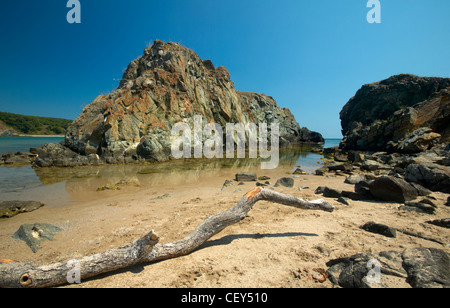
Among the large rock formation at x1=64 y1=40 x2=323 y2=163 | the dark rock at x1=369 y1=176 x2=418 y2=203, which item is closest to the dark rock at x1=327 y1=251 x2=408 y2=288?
the dark rock at x1=369 y1=176 x2=418 y2=203

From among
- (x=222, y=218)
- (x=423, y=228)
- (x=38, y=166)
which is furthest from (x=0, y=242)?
(x=38, y=166)

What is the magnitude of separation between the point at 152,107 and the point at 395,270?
29.4 m

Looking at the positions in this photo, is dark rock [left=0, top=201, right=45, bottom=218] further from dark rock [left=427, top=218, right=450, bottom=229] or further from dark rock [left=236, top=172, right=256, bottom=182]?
dark rock [left=427, top=218, right=450, bottom=229]

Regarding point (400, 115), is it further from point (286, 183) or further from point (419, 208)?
point (419, 208)

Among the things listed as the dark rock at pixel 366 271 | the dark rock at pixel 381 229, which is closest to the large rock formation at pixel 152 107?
the dark rock at pixel 381 229

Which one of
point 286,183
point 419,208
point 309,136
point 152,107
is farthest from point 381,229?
point 309,136

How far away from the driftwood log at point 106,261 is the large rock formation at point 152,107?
20.4 meters

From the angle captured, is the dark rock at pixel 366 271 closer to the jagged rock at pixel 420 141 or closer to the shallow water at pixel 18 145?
the jagged rock at pixel 420 141

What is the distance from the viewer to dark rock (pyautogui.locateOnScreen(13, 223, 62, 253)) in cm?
439

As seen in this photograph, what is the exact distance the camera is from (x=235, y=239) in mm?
4219

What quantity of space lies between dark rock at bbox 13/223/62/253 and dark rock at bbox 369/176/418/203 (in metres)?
10.2

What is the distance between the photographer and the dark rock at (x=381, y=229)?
3949mm

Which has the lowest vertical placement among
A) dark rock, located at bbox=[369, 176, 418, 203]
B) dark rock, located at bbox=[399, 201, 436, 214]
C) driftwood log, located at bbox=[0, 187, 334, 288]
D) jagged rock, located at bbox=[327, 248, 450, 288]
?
driftwood log, located at bbox=[0, 187, 334, 288]
